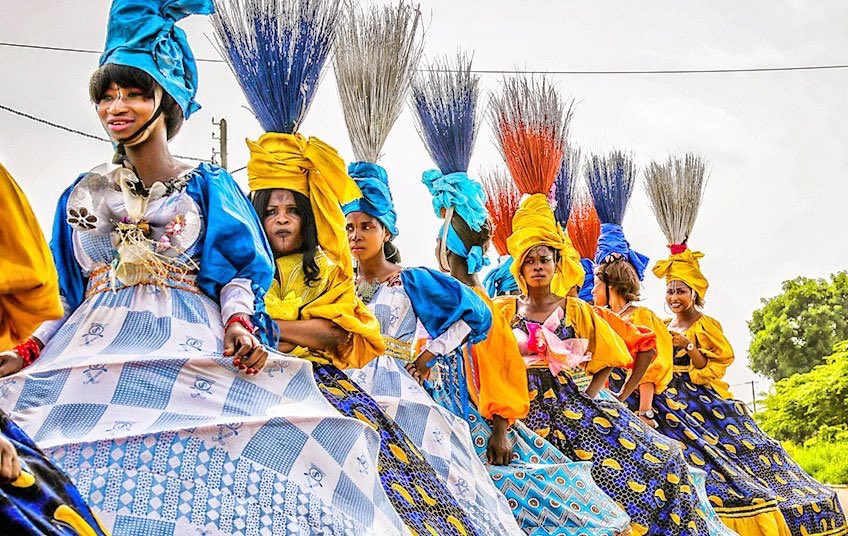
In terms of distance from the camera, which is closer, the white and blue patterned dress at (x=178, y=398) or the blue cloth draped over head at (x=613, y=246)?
the white and blue patterned dress at (x=178, y=398)

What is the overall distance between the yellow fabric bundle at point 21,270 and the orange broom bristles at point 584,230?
270 inches

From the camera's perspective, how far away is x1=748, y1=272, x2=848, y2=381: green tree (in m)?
28.0

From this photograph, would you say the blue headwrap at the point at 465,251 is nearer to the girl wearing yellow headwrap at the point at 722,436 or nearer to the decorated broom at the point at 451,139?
the decorated broom at the point at 451,139

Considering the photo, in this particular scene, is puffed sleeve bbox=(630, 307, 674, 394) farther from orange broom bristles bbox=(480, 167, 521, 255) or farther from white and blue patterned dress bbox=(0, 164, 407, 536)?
white and blue patterned dress bbox=(0, 164, 407, 536)

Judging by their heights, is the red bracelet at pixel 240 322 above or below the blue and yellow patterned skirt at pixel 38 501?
below

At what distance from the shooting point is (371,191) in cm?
514

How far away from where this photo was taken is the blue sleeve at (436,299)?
17.1ft

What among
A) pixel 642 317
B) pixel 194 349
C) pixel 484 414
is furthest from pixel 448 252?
pixel 194 349

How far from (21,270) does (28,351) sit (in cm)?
128

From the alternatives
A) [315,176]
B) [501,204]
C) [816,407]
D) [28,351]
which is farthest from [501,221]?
[816,407]

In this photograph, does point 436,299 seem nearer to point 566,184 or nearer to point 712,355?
point 566,184

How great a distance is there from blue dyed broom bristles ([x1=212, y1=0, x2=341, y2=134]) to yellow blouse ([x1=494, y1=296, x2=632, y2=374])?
2.58 meters

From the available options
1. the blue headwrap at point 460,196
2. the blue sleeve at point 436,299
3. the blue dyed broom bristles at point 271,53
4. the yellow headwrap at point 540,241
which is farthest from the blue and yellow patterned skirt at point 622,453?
the blue dyed broom bristles at point 271,53

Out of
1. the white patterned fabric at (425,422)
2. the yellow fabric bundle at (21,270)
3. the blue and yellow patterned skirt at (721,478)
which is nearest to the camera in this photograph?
the yellow fabric bundle at (21,270)
